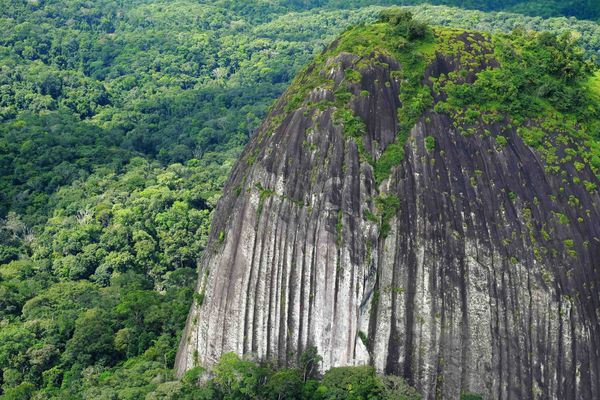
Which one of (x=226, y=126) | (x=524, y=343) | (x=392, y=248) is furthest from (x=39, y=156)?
(x=524, y=343)

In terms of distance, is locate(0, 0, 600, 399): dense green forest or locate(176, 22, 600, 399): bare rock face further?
locate(0, 0, 600, 399): dense green forest

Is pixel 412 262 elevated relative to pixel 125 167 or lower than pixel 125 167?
lower

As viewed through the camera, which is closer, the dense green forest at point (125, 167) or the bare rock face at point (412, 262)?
the bare rock face at point (412, 262)

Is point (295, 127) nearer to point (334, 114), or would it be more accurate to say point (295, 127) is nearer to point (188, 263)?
point (334, 114)

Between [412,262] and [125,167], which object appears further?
[125,167]
